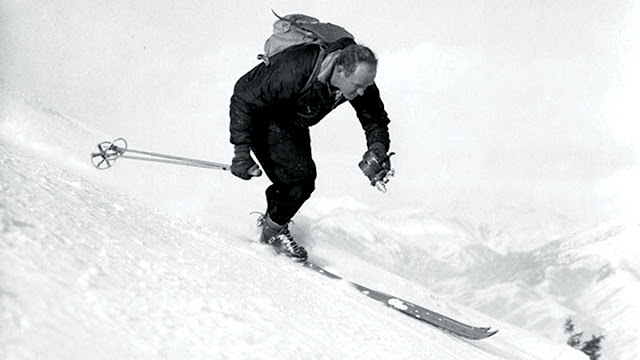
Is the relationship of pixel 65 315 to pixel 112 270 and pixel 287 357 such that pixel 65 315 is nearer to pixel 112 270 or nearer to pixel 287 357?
pixel 112 270

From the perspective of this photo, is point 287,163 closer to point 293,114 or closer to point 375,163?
point 293,114

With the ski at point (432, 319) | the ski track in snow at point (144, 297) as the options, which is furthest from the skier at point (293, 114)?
the ski track in snow at point (144, 297)

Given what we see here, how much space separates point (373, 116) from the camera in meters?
6.89

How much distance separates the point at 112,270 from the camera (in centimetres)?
294

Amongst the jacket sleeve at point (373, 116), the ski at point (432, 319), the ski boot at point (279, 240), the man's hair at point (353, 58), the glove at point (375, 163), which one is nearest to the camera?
the man's hair at point (353, 58)

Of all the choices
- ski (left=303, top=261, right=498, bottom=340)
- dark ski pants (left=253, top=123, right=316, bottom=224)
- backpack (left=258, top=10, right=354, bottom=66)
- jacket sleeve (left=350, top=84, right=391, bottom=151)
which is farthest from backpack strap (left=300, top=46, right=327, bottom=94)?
ski (left=303, top=261, right=498, bottom=340)

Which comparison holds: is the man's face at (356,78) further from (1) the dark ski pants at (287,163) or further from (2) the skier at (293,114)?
(1) the dark ski pants at (287,163)

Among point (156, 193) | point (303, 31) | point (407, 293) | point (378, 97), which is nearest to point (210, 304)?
point (303, 31)

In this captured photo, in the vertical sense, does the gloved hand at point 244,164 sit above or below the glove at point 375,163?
below

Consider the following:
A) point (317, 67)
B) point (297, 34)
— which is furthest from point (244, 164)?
point (297, 34)

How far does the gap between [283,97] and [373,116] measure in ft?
4.56

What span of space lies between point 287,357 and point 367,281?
4.61 meters

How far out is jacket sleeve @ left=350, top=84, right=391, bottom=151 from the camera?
6.84 metres

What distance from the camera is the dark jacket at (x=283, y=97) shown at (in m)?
5.75
